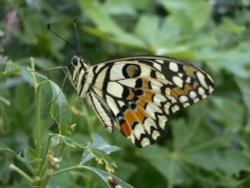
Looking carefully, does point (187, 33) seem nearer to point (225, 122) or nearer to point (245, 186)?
point (225, 122)

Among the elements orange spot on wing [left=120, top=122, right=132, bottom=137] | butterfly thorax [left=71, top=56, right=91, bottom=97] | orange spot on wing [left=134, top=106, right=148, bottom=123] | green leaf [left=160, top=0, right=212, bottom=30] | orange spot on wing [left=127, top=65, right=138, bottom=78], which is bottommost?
orange spot on wing [left=120, top=122, right=132, bottom=137]

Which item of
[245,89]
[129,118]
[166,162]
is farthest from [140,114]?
[245,89]

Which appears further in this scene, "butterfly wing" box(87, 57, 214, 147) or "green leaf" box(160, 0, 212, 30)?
"green leaf" box(160, 0, 212, 30)

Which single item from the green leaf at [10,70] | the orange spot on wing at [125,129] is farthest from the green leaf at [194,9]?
the green leaf at [10,70]

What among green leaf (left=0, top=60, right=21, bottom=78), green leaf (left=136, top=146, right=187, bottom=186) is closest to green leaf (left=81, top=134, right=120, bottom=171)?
green leaf (left=0, top=60, right=21, bottom=78)

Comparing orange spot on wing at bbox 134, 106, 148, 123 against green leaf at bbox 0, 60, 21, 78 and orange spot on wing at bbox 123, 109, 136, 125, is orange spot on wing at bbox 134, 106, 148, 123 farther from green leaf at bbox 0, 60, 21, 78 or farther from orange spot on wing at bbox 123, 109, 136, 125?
green leaf at bbox 0, 60, 21, 78

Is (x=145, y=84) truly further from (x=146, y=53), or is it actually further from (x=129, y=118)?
(x=146, y=53)

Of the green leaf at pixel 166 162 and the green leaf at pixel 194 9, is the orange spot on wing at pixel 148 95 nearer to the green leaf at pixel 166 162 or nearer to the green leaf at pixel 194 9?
the green leaf at pixel 166 162

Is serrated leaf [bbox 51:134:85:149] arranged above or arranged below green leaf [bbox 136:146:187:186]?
above
